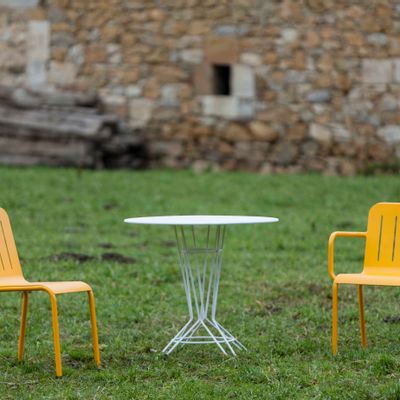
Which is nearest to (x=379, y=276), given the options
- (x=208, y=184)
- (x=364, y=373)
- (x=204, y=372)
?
(x=364, y=373)

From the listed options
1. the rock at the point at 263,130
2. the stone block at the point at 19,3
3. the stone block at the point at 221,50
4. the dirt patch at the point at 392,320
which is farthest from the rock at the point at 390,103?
the dirt patch at the point at 392,320

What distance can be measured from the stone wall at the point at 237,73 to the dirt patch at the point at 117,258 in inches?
286

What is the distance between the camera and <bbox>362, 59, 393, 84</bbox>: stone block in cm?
1612

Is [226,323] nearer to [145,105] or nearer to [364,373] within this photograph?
[364,373]

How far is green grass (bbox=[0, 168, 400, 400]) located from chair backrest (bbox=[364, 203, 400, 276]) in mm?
459

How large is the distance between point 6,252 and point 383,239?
80.3 inches

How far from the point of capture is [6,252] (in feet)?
18.9

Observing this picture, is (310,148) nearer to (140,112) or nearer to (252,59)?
(252,59)

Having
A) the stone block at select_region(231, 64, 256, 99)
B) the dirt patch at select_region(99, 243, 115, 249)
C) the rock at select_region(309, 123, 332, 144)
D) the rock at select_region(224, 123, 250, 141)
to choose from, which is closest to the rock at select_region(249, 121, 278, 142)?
the rock at select_region(224, 123, 250, 141)

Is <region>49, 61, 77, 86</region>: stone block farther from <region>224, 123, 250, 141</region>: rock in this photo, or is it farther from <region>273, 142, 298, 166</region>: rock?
<region>273, 142, 298, 166</region>: rock

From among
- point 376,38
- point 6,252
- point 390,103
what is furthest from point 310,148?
point 6,252

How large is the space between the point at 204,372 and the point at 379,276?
1.05 m

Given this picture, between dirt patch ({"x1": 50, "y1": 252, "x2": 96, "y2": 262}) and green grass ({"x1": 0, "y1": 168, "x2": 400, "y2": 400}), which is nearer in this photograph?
green grass ({"x1": 0, "y1": 168, "x2": 400, "y2": 400})

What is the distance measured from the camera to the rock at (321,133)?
53.2ft
